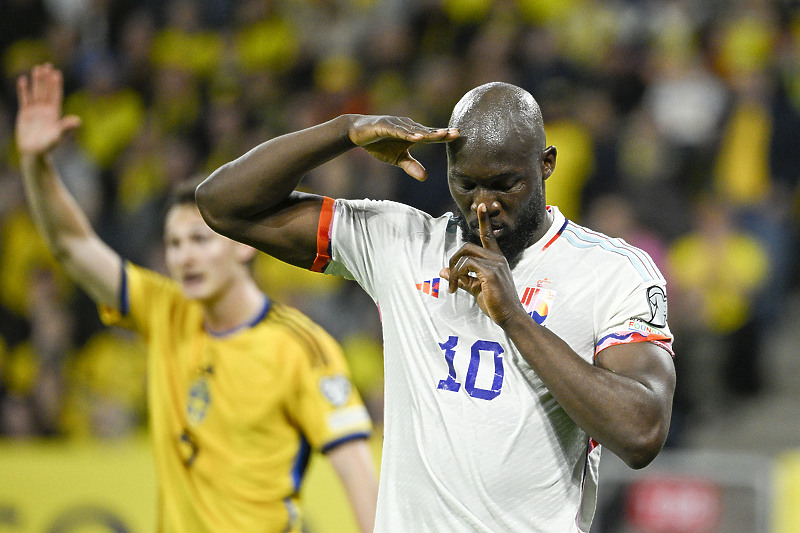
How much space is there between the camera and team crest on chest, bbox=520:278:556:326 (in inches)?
111

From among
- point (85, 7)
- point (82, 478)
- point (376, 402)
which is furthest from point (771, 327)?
point (85, 7)

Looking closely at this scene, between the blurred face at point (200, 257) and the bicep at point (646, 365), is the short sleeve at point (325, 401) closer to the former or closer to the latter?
the blurred face at point (200, 257)

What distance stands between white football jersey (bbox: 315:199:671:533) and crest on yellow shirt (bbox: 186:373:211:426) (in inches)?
63.7

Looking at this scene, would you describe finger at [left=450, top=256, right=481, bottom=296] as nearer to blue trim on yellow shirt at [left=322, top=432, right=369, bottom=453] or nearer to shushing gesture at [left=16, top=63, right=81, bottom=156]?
blue trim on yellow shirt at [left=322, top=432, right=369, bottom=453]

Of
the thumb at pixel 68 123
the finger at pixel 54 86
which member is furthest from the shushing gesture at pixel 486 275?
the finger at pixel 54 86

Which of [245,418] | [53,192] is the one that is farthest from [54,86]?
[245,418]

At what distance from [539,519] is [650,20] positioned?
8.90 meters

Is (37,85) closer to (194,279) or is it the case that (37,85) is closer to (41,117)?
(41,117)

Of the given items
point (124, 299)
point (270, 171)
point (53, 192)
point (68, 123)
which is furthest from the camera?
point (124, 299)

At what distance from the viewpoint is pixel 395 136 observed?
288 cm

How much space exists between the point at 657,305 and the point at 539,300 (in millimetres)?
317

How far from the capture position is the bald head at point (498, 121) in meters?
2.78

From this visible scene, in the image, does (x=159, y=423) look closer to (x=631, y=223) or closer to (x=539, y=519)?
(x=539, y=519)

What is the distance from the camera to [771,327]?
28.8 ft
